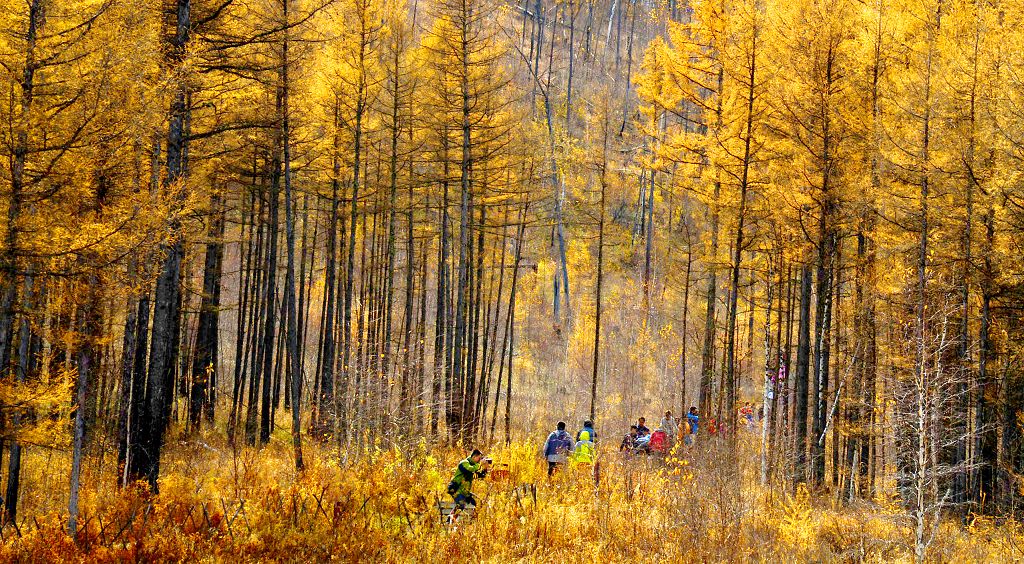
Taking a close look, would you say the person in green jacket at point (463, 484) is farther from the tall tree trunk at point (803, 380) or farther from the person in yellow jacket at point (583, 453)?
the tall tree trunk at point (803, 380)

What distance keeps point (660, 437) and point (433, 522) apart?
8.98 meters

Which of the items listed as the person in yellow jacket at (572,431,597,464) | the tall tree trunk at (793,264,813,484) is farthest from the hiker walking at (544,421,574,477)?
the tall tree trunk at (793,264,813,484)

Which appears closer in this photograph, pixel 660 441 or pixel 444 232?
pixel 660 441

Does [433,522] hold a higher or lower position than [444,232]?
lower

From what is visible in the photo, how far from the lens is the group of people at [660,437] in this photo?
677 inches

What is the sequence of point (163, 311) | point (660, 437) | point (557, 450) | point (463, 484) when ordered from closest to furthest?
point (463, 484) < point (163, 311) < point (557, 450) < point (660, 437)

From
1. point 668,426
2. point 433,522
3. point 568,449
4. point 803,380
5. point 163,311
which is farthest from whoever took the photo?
point 668,426

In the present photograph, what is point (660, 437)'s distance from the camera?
17812mm

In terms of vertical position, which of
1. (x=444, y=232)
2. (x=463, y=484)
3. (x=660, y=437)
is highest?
(x=444, y=232)

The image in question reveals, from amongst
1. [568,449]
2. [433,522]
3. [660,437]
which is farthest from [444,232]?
[433,522]

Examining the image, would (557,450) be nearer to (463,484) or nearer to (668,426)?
(463,484)

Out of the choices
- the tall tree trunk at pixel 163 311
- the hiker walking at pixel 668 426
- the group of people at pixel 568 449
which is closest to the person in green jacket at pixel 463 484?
the group of people at pixel 568 449

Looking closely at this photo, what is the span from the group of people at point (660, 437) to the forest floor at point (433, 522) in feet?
11.0

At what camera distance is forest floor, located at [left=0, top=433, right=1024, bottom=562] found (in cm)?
→ 918
